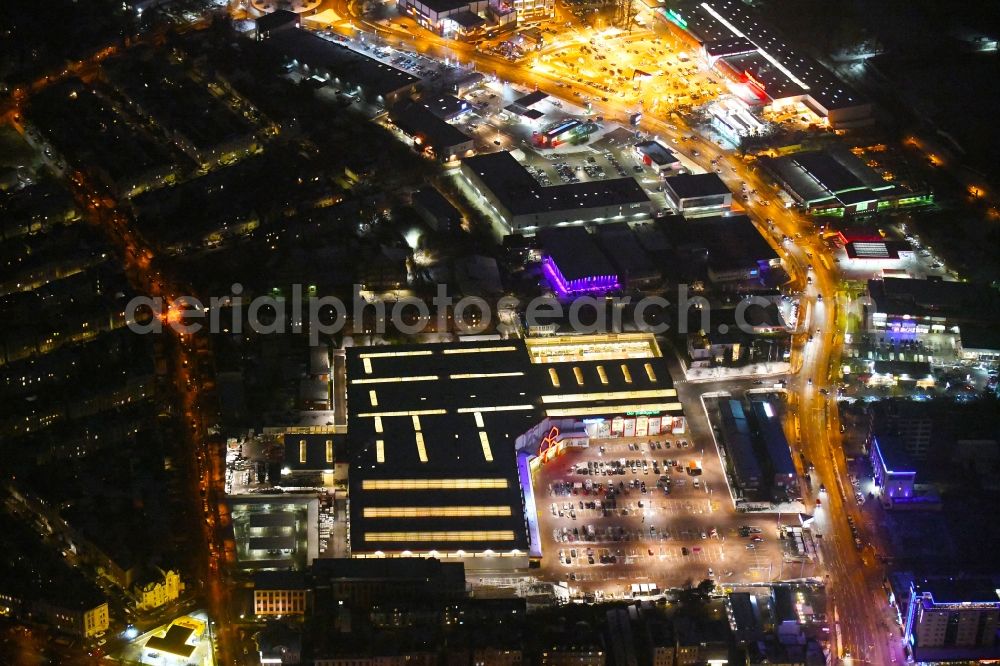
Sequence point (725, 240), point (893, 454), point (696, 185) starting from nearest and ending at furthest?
point (893, 454) < point (725, 240) < point (696, 185)

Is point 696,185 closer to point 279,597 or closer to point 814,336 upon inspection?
point 814,336

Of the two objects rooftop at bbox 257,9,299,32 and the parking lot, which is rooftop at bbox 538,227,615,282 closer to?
the parking lot

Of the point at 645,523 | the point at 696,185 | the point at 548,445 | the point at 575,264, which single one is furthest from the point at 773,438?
the point at 696,185

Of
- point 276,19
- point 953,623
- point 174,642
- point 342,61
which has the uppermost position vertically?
point 276,19

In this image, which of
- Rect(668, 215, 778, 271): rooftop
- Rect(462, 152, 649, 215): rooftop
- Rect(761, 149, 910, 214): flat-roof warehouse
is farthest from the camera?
Rect(761, 149, 910, 214): flat-roof warehouse

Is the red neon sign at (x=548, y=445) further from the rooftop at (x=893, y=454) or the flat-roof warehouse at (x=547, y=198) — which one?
the flat-roof warehouse at (x=547, y=198)

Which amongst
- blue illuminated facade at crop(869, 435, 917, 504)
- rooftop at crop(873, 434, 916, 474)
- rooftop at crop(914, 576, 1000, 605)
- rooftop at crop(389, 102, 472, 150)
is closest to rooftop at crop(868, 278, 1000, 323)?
rooftop at crop(873, 434, 916, 474)
